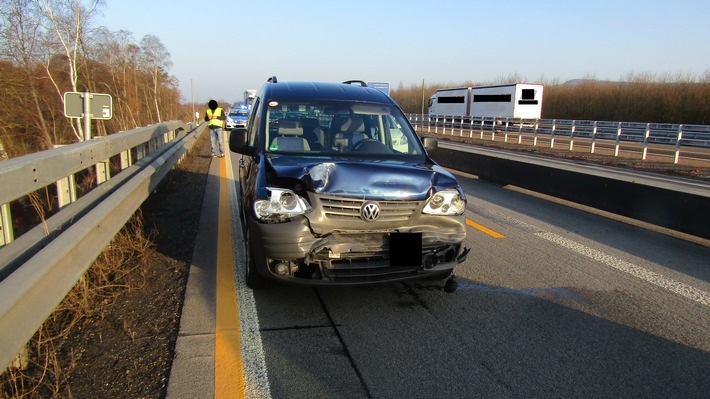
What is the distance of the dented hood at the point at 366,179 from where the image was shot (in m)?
3.84

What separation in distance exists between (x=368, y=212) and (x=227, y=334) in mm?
1395

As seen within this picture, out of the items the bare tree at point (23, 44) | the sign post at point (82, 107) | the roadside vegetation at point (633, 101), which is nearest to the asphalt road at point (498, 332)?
the sign post at point (82, 107)

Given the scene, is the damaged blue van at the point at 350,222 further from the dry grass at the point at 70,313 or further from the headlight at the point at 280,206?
the dry grass at the point at 70,313

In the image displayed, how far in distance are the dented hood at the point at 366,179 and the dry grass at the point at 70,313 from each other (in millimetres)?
1827

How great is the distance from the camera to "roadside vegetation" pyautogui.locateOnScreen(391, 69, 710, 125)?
3709 centimetres

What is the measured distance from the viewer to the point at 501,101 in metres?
39.6

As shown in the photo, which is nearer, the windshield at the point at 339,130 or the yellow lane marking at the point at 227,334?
the yellow lane marking at the point at 227,334

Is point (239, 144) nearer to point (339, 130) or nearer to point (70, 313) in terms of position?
point (339, 130)

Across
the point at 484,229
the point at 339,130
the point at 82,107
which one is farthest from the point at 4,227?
the point at 484,229

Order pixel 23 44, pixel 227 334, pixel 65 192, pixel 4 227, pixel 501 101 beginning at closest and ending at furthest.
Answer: pixel 4 227 < pixel 227 334 < pixel 65 192 < pixel 23 44 < pixel 501 101

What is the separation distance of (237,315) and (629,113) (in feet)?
154

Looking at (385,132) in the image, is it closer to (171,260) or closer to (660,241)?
(171,260)

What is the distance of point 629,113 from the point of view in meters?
42.8

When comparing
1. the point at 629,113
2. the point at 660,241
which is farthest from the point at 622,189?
the point at 629,113
